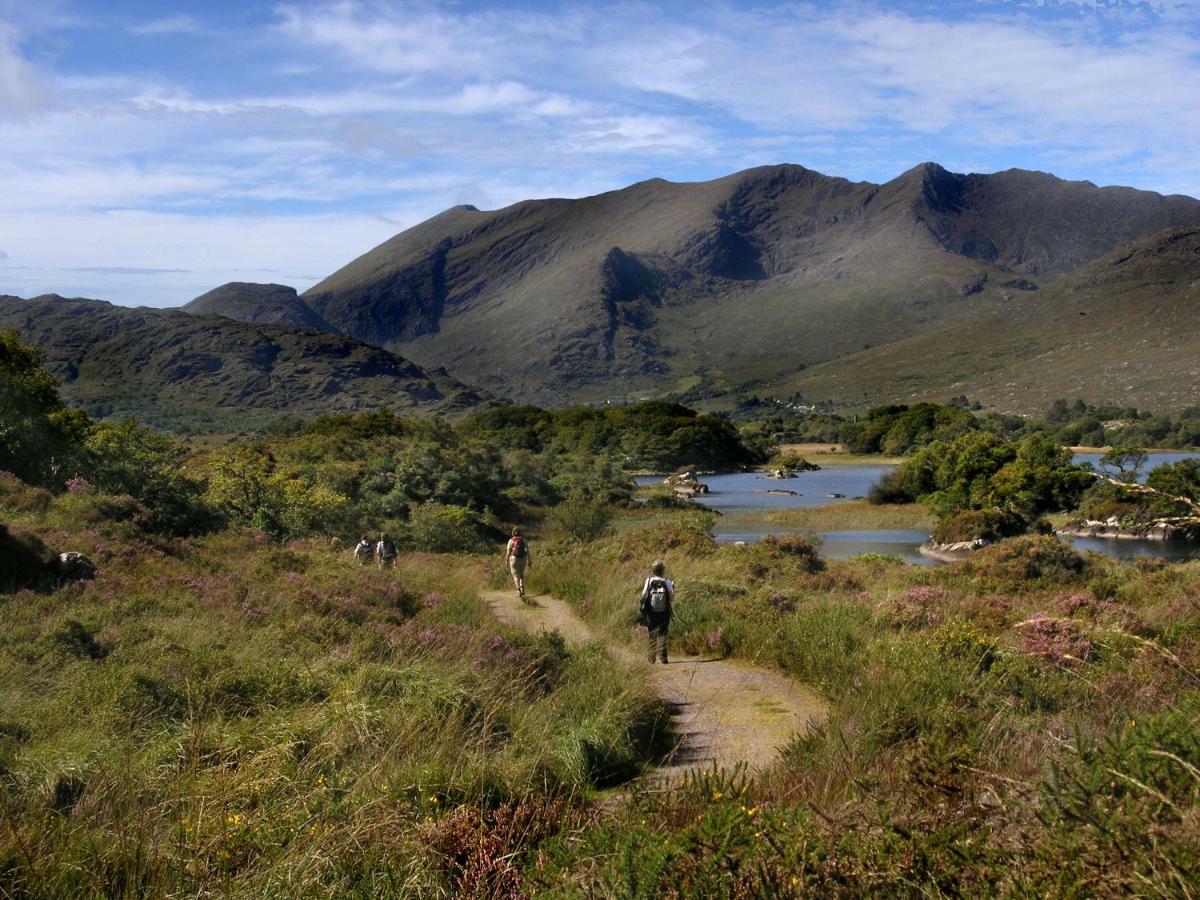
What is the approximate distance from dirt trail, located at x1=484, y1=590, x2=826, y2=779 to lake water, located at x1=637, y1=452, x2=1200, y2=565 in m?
19.4

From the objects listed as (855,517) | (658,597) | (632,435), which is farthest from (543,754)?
(632,435)

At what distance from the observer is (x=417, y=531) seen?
33062 millimetres

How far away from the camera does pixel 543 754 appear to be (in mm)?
6160

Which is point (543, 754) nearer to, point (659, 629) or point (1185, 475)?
point (659, 629)

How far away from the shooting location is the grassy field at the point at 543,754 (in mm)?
3523

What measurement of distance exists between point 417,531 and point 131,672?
25914 millimetres

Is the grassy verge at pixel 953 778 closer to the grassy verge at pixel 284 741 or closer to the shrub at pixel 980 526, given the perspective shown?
the grassy verge at pixel 284 741

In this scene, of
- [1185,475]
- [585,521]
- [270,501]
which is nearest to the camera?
[270,501]

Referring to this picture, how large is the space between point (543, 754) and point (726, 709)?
3.03m

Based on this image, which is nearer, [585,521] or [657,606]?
[657,606]

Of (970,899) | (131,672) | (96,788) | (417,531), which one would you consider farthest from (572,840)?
(417,531)

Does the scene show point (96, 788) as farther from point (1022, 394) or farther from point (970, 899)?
point (1022, 394)

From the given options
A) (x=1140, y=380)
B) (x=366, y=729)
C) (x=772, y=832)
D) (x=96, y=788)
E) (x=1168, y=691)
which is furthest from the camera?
(x=1140, y=380)

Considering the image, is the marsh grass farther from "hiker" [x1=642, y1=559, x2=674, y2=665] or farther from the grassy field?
the grassy field
